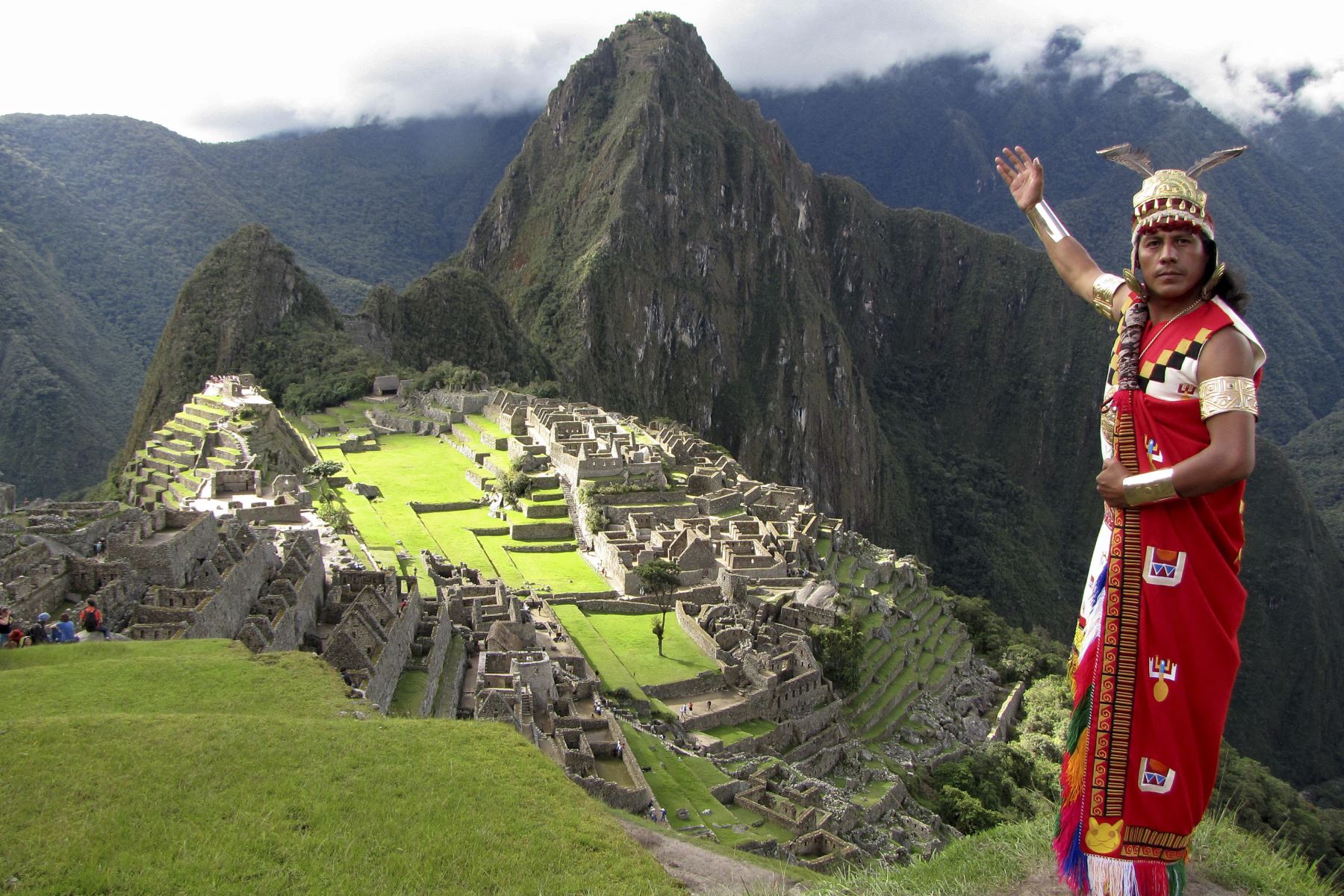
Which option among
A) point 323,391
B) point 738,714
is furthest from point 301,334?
point 738,714

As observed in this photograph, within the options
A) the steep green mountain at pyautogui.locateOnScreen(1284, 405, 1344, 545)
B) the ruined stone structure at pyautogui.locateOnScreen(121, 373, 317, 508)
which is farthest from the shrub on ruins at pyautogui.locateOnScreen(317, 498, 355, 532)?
the steep green mountain at pyautogui.locateOnScreen(1284, 405, 1344, 545)

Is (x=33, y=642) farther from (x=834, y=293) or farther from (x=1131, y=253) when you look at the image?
(x=834, y=293)

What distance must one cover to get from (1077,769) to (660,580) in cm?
2612

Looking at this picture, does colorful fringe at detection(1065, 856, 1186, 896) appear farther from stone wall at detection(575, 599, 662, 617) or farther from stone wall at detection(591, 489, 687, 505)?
stone wall at detection(591, 489, 687, 505)

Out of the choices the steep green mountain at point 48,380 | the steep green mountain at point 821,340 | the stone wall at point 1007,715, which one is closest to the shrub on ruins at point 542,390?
the steep green mountain at point 821,340

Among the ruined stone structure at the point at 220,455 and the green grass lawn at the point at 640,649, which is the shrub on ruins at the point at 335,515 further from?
the green grass lawn at the point at 640,649

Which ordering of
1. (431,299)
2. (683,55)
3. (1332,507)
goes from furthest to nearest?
(683,55)
(1332,507)
(431,299)

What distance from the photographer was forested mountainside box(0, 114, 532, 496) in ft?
219

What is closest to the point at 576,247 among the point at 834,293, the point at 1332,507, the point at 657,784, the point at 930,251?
the point at 834,293

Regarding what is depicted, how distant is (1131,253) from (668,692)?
21.2m

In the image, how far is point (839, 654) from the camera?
28.9 metres

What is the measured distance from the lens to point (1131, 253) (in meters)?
5.00

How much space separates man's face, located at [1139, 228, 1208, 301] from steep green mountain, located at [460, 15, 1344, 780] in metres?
93.6

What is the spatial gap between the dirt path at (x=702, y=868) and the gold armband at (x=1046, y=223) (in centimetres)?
461
